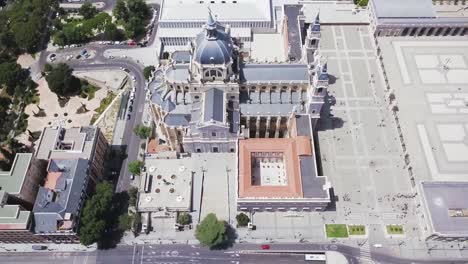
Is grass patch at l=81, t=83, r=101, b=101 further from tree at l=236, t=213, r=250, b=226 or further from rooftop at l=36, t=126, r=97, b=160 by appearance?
tree at l=236, t=213, r=250, b=226

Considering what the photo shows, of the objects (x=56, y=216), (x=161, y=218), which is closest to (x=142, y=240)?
(x=161, y=218)

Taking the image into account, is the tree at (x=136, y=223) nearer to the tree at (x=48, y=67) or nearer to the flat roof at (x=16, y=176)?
the flat roof at (x=16, y=176)

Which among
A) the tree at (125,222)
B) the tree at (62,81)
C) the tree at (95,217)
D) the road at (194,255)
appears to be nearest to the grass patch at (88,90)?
the tree at (62,81)

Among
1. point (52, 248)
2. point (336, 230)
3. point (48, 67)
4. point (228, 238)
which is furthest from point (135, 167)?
point (336, 230)

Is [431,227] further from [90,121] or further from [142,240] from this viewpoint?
[90,121]

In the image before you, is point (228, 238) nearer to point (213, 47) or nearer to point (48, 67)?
point (213, 47)

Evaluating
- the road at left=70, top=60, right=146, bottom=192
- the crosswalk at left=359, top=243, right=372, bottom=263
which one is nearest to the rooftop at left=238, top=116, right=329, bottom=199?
the crosswalk at left=359, top=243, right=372, bottom=263

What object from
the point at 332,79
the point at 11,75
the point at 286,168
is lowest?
the point at 286,168
